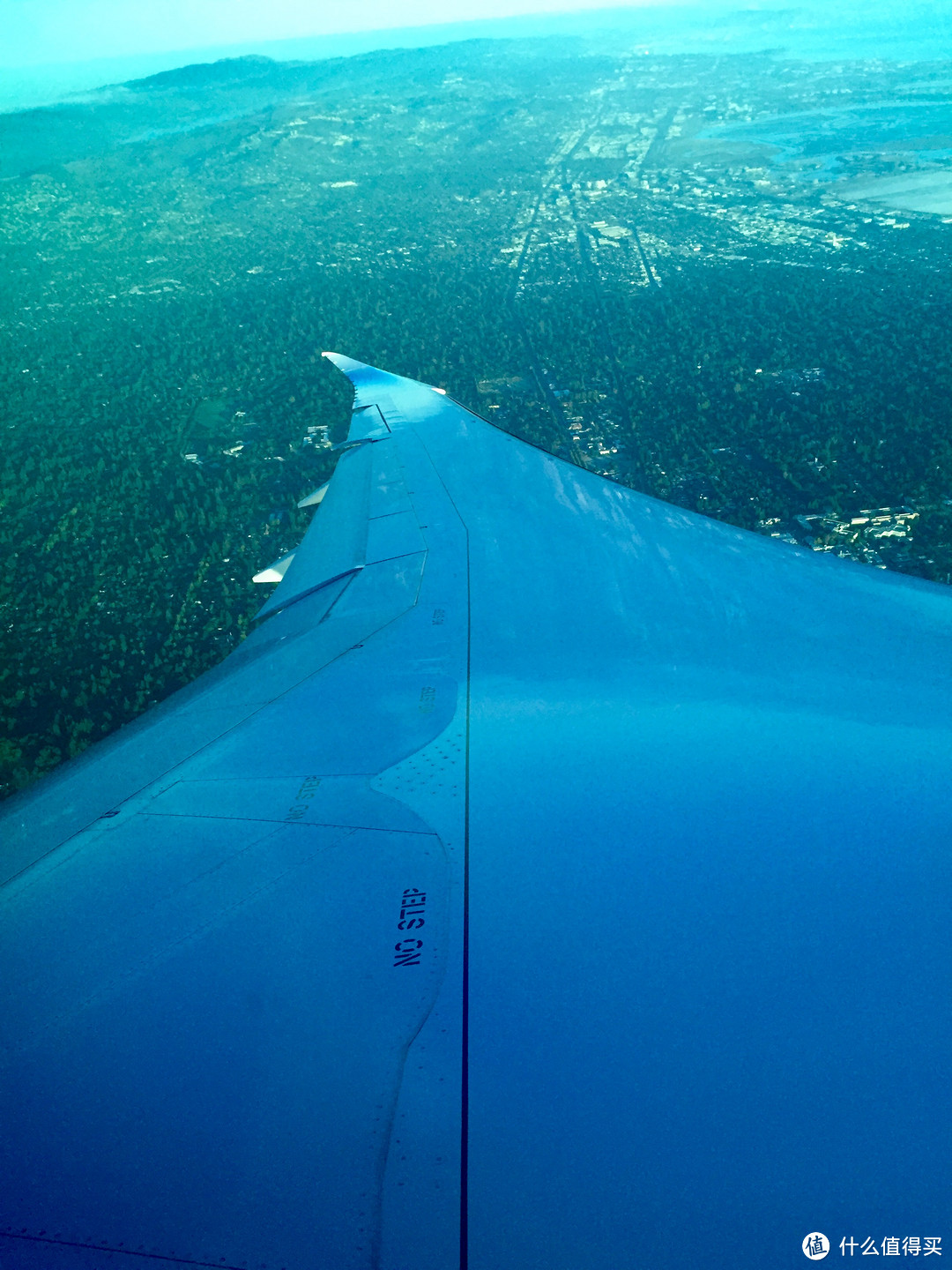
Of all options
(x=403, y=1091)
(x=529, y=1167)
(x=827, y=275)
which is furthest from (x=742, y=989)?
(x=827, y=275)

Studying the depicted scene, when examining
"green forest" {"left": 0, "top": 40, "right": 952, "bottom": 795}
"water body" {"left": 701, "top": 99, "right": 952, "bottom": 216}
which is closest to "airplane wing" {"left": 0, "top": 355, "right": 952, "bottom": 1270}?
"green forest" {"left": 0, "top": 40, "right": 952, "bottom": 795}

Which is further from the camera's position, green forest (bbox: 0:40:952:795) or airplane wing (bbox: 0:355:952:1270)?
green forest (bbox: 0:40:952:795)

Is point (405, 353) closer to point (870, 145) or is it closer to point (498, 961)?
point (498, 961)

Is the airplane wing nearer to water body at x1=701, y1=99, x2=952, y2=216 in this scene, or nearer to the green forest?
the green forest

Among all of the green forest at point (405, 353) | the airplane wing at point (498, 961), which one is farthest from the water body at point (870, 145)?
the airplane wing at point (498, 961)

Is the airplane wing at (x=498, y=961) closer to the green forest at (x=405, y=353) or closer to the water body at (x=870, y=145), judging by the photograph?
the green forest at (x=405, y=353)

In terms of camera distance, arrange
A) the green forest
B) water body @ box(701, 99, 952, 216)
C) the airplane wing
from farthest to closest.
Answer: water body @ box(701, 99, 952, 216) < the green forest < the airplane wing

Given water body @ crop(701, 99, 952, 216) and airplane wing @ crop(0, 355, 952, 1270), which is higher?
water body @ crop(701, 99, 952, 216)

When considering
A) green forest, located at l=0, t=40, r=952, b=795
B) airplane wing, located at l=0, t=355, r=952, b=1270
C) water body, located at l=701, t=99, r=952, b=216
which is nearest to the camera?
airplane wing, located at l=0, t=355, r=952, b=1270

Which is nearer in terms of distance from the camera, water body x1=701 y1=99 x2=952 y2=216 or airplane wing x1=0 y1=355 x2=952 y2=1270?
airplane wing x1=0 y1=355 x2=952 y2=1270
